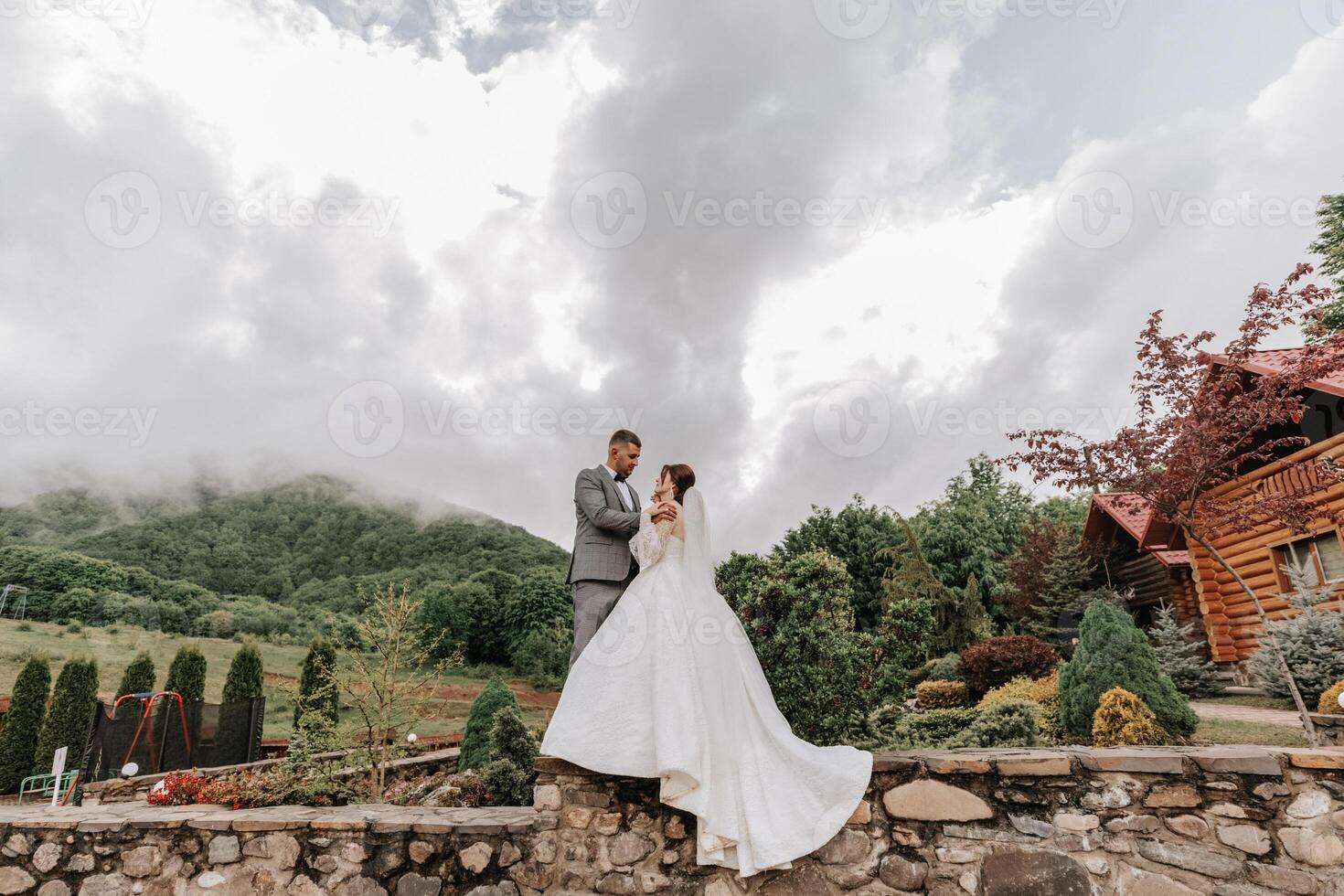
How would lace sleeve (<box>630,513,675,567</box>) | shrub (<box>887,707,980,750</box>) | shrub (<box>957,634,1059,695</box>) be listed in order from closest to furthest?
lace sleeve (<box>630,513,675,567</box>), shrub (<box>887,707,980,750</box>), shrub (<box>957,634,1059,695</box>)

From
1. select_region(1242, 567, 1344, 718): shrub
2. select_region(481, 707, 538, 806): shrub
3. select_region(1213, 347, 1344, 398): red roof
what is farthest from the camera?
select_region(1213, 347, 1344, 398): red roof

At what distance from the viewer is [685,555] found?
3600 millimetres

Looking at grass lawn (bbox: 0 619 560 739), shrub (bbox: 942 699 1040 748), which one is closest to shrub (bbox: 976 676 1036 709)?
shrub (bbox: 942 699 1040 748)

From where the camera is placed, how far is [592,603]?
3.70 metres

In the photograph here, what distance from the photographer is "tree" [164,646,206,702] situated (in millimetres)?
13594

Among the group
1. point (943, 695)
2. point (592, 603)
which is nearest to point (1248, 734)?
point (943, 695)

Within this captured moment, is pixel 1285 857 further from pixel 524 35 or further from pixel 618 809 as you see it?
pixel 524 35

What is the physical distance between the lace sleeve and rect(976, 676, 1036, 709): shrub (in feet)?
25.6

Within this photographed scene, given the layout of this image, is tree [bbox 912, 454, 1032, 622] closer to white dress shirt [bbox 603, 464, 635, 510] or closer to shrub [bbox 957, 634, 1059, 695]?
shrub [bbox 957, 634, 1059, 695]

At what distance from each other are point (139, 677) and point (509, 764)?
Result: 1144cm

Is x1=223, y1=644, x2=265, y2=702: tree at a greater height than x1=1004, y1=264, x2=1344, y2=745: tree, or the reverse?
x1=1004, y1=264, x2=1344, y2=745: tree

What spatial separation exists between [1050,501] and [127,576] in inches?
1762

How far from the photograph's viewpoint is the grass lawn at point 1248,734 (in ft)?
18.8

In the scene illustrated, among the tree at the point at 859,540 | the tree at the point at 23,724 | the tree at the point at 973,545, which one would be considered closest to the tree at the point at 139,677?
the tree at the point at 23,724
